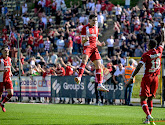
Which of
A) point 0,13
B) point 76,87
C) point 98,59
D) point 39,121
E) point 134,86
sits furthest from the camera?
point 0,13

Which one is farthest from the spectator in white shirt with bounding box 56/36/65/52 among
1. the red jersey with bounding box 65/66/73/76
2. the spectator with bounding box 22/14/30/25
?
the spectator with bounding box 22/14/30/25

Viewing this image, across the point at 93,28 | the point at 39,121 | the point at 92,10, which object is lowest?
the point at 39,121

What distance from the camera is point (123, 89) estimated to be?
2130cm

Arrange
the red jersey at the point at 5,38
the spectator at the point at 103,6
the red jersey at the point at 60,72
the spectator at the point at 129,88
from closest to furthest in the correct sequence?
the spectator at the point at 129,88 < the red jersey at the point at 60,72 < the spectator at the point at 103,6 < the red jersey at the point at 5,38

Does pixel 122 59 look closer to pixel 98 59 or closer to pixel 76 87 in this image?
pixel 76 87

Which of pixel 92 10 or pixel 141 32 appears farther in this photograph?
pixel 92 10

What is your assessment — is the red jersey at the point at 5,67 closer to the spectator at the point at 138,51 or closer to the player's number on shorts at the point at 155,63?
the player's number on shorts at the point at 155,63

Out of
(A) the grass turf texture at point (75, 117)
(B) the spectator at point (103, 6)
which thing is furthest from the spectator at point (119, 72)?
(B) the spectator at point (103, 6)

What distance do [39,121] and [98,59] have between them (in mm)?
3185

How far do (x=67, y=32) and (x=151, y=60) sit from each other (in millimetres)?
18731

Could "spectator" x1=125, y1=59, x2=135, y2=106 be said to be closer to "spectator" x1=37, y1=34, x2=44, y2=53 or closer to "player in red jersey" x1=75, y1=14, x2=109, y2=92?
"player in red jersey" x1=75, y1=14, x2=109, y2=92

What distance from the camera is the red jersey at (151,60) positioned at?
11.1 m

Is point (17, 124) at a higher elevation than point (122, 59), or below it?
below

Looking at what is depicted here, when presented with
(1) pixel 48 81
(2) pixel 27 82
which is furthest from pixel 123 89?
(2) pixel 27 82
